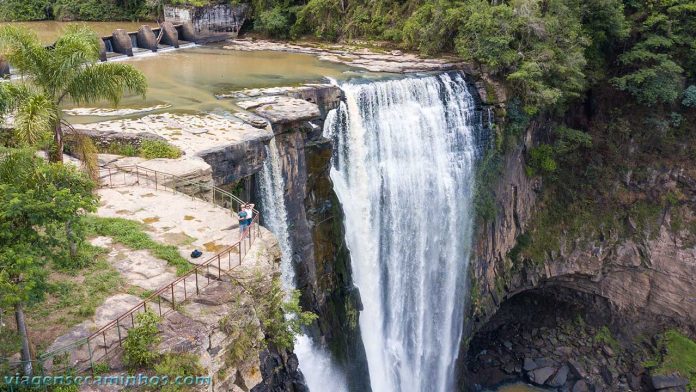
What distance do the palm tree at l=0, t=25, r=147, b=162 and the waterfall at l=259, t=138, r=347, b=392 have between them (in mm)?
6038

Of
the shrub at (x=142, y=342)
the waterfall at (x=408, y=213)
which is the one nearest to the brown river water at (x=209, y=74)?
the waterfall at (x=408, y=213)

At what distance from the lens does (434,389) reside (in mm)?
23344

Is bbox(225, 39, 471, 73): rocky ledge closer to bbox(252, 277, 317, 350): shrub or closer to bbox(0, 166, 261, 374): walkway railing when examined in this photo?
bbox(0, 166, 261, 374): walkway railing

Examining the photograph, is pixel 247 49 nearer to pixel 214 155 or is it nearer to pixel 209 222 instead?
pixel 214 155

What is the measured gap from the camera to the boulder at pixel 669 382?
25047 millimetres

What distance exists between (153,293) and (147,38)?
23.1m

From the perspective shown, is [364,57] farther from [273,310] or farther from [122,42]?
[273,310]

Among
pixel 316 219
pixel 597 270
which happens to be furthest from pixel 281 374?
pixel 597 270

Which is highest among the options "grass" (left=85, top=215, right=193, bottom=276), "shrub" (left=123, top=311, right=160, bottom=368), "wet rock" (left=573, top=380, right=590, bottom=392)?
"grass" (left=85, top=215, right=193, bottom=276)

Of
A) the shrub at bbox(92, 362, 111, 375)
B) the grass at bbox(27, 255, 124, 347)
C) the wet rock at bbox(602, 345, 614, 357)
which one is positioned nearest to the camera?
the shrub at bbox(92, 362, 111, 375)

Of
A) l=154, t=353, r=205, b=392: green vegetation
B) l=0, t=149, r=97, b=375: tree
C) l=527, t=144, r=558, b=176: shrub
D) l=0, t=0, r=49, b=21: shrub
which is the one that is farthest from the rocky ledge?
l=154, t=353, r=205, b=392: green vegetation

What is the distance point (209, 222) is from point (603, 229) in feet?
68.1

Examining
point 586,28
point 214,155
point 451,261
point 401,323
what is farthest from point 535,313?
point 214,155

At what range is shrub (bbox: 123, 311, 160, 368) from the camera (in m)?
8.71
